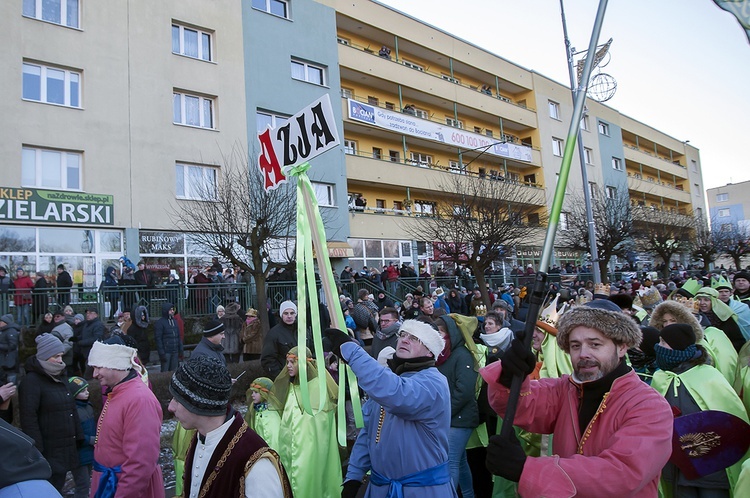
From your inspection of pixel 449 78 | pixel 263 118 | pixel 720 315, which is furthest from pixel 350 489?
pixel 449 78

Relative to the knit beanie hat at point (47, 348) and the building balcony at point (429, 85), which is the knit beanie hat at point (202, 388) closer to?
the knit beanie hat at point (47, 348)

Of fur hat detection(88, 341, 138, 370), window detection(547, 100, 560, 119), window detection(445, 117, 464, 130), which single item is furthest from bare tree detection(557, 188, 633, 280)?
fur hat detection(88, 341, 138, 370)

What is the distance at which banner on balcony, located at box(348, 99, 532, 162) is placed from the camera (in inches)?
1015

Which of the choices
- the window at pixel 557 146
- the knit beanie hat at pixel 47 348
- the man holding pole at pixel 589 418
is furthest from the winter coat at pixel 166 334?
the window at pixel 557 146

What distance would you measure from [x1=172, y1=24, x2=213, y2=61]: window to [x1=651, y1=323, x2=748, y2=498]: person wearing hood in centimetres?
2027

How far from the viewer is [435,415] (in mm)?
3160

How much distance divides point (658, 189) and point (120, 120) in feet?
155

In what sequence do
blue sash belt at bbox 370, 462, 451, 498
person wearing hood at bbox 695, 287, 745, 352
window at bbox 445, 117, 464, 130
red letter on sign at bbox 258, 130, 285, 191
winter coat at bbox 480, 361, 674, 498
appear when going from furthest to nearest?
1. window at bbox 445, 117, 464, 130
2. person wearing hood at bbox 695, 287, 745, 352
3. red letter on sign at bbox 258, 130, 285, 191
4. blue sash belt at bbox 370, 462, 451, 498
5. winter coat at bbox 480, 361, 674, 498

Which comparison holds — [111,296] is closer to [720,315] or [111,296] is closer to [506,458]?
[720,315]

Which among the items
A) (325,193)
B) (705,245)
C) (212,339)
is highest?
(325,193)

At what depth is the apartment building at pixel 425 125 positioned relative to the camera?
26000 millimetres

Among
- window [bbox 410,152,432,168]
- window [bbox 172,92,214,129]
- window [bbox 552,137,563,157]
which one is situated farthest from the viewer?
window [bbox 552,137,563,157]

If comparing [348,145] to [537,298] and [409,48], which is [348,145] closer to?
[409,48]

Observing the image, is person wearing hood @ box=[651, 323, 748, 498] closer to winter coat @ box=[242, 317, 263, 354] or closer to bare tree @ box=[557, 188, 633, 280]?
winter coat @ box=[242, 317, 263, 354]
